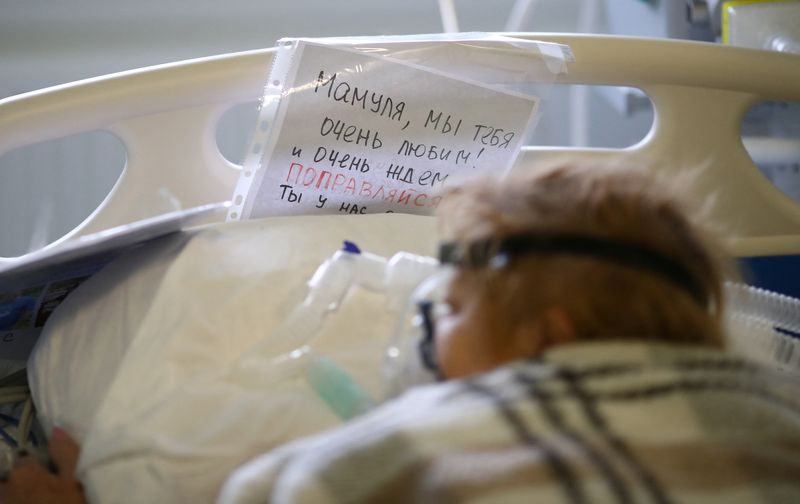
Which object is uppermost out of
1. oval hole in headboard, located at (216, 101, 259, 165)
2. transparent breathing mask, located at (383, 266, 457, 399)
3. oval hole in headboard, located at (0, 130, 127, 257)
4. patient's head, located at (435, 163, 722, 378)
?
patient's head, located at (435, 163, 722, 378)

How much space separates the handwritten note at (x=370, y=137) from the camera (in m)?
0.83

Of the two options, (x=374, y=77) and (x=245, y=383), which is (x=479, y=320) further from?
(x=374, y=77)

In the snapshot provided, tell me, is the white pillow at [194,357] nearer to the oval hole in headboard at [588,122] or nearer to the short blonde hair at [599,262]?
the short blonde hair at [599,262]

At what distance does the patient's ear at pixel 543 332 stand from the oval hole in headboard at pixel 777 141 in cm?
70

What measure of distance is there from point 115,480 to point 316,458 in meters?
0.22

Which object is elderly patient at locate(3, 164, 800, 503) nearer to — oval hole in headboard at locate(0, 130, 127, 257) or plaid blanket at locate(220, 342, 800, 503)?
plaid blanket at locate(220, 342, 800, 503)

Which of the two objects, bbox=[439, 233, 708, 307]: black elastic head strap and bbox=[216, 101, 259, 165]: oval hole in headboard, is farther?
bbox=[216, 101, 259, 165]: oval hole in headboard

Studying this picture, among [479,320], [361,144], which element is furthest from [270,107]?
[479,320]

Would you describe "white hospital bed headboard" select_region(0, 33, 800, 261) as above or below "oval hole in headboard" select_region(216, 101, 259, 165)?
above

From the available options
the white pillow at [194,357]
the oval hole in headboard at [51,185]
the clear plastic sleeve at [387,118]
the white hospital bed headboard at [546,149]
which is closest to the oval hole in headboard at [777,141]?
the white hospital bed headboard at [546,149]

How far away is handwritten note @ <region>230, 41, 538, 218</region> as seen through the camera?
2.71ft

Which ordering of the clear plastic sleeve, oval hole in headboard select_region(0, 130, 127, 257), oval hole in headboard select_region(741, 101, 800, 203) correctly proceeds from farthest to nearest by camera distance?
oval hole in headboard select_region(0, 130, 127, 257) < oval hole in headboard select_region(741, 101, 800, 203) < the clear plastic sleeve

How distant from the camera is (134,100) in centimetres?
87

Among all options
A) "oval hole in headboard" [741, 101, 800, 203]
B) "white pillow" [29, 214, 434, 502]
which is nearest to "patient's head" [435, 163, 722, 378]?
"white pillow" [29, 214, 434, 502]
